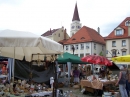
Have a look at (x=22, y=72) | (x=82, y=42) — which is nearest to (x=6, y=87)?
(x=22, y=72)

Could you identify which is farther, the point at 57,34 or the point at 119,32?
the point at 57,34

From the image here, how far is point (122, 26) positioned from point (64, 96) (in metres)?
38.0

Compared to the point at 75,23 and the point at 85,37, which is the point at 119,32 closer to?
the point at 85,37

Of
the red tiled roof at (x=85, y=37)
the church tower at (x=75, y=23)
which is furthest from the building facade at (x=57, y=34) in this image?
the church tower at (x=75, y=23)

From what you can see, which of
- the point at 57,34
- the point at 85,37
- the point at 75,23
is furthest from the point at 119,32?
the point at 75,23

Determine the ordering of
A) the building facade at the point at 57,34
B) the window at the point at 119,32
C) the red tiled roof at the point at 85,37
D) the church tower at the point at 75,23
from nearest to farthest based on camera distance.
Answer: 1. the window at the point at 119,32
2. the red tiled roof at the point at 85,37
3. the building facade at the point at 57,34
4. the church tower at the point at 75,23

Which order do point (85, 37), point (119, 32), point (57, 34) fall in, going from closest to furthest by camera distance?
point (119, 32) < point (85, 37) < point (57, 34)

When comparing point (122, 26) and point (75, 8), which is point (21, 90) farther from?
point (75, 8)

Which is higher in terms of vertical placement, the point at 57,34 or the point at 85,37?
the point at 57,34

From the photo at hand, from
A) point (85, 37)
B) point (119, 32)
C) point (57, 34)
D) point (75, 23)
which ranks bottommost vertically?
point (85, 37)

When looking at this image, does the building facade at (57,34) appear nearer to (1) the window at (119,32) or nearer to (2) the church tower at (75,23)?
(2) the church tower at (75,23)

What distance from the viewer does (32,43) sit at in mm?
4883

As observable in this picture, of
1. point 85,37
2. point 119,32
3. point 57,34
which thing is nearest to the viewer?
point 119,32

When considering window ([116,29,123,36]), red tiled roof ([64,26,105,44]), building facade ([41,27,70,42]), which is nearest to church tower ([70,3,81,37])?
building facade ([41,27,70,42])
